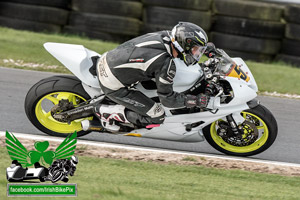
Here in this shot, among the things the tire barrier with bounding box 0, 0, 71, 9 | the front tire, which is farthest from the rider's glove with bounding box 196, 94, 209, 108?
the tire barrier with bounding box 0, 0, 71, 9

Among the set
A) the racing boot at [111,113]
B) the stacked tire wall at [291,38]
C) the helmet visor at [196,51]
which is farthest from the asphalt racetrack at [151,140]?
the stacked tire wall at [291,38]

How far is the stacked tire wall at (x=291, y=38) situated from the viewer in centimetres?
1158

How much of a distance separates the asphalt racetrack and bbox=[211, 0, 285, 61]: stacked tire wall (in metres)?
2.76

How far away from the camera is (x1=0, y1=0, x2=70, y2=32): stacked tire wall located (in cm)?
1224

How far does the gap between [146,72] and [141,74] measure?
0.25 ft

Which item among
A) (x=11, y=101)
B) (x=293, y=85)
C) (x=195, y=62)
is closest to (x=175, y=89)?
(x=195, y=62)

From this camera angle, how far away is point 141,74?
5.69 meters

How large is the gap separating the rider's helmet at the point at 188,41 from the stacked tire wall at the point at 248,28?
643 cm

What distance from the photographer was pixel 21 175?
4.62 m

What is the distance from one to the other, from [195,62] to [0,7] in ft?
26.3

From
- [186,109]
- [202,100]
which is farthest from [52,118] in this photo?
[202,100]

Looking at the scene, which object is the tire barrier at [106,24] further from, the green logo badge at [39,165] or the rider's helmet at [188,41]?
the green logo badge at [39,165]

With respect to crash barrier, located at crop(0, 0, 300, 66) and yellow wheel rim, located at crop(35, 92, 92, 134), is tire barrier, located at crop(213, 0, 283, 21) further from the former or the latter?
yellow wheel rim, located at crop(35, 92, 92, 134)

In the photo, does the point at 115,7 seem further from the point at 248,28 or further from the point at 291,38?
the point at 291,38
